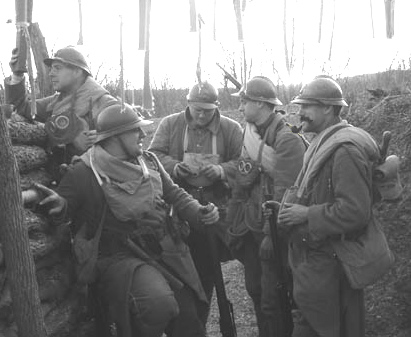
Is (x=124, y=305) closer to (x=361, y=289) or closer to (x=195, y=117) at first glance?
(x=361, y=289)

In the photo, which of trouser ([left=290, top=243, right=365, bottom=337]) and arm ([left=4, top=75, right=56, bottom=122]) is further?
arm ([left=4, top=75, right=56, bottom=122])

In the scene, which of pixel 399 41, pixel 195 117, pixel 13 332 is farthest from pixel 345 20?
pixel 13 332

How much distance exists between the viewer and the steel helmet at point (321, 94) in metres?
5.42

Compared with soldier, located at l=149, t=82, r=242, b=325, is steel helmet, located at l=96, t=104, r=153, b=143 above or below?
above

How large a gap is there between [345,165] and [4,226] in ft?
7.30

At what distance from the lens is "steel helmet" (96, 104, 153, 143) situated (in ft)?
18.0

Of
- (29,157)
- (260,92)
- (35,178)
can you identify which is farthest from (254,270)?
(29,157)

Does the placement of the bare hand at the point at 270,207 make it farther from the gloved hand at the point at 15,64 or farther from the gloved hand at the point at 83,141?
the gloved hand at the point at 15,64

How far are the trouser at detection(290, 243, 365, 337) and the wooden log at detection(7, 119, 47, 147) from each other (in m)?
2.17

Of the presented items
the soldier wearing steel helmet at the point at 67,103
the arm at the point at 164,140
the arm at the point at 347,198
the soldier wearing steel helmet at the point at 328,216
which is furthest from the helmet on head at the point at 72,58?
the arm at the point at 347,198

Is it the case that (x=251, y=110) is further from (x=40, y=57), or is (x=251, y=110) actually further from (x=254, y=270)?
(x=40, y=57)

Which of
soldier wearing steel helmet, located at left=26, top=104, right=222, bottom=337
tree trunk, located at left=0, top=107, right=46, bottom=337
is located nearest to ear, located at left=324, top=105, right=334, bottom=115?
soldier wearing steel helmet, located at left=26, top=104, right=222, bottom=337

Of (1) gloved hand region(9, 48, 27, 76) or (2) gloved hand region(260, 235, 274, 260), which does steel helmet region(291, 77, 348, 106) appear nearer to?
(2) gloved hand region(260, 235, 274, 260)

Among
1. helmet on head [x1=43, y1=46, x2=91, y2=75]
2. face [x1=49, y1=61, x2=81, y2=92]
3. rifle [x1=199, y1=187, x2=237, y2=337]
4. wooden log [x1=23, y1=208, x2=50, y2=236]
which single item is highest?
helmet on head [x1=43, y1=46, x2=91, y2=75]
